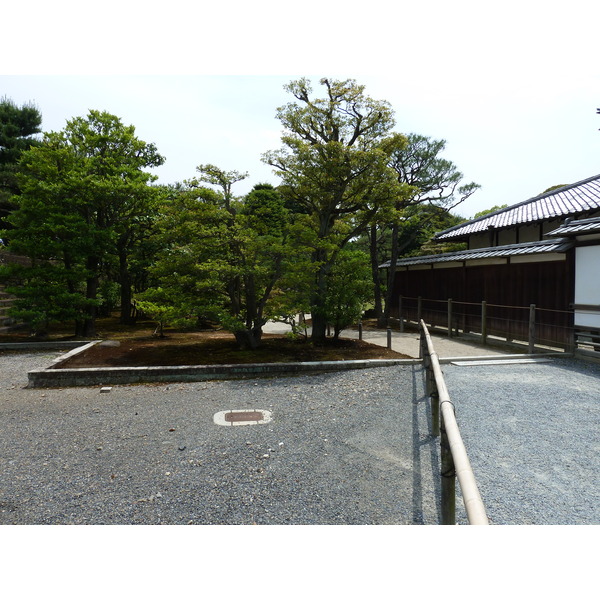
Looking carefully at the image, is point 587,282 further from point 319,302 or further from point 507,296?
point 319,302

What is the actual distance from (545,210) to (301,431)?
9949mm

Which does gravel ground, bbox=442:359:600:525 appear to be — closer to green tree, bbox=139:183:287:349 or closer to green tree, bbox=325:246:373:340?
green tree, bbox=325:246:373:340

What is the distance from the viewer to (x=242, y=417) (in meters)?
4.37

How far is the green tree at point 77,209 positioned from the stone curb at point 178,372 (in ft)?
12.5

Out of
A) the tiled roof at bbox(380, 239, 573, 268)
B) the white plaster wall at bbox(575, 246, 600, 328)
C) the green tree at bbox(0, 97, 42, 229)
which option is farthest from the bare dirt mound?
the green tree at bbox(0, 97, 42, 229)

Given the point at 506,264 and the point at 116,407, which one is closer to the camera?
the point at 116,407

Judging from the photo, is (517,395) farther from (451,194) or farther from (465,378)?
(451,194)

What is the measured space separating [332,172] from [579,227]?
4.96 m

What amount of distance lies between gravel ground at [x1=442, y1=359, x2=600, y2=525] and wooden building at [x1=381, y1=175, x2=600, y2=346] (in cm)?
241

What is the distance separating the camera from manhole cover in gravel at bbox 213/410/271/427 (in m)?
4.20

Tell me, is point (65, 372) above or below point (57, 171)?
below

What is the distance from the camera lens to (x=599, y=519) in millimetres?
2453

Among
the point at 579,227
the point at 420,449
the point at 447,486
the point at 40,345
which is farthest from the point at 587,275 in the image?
the point at 40,345

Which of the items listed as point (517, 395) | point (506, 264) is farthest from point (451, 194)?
point (517, 395)
